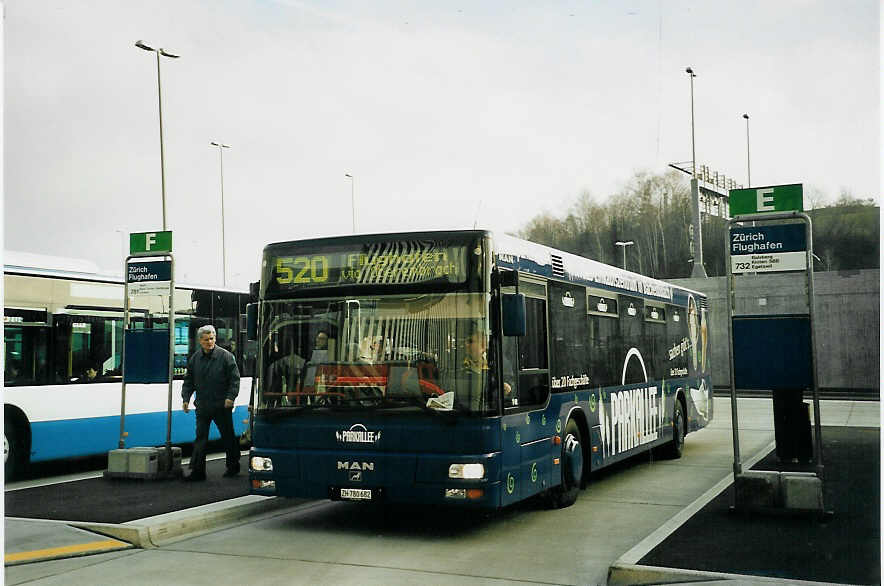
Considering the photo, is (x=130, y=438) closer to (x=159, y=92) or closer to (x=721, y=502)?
(x=159, y=92)

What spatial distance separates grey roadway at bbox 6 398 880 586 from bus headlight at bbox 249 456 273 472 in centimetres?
55

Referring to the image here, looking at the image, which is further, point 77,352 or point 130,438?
point 130,438

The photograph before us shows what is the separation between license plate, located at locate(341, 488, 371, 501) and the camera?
25.1 feet

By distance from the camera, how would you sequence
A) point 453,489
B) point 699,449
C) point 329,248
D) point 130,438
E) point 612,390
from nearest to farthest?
point 453,489, point 329,248, point 612,390, point 130,438, point 699,449

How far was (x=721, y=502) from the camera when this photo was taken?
898 centimetres

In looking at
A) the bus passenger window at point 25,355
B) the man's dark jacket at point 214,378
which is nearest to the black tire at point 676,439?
the man's dark jacket at point 214,378

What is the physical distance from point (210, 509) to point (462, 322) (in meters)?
3.03

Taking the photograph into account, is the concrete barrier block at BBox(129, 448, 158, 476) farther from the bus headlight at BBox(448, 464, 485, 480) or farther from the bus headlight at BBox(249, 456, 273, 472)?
the bus headlight at BBox(448, 464, 485, 480)

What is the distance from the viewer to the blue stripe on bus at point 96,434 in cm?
1150

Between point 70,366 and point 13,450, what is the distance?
3.99ft

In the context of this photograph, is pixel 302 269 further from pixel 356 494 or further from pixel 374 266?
pixel 356 494

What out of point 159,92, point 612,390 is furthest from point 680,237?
point 159,92

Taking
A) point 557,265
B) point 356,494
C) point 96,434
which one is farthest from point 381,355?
point 96,434

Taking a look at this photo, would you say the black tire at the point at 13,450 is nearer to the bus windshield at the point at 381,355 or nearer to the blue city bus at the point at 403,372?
the blue city bus at the point at 403,372
